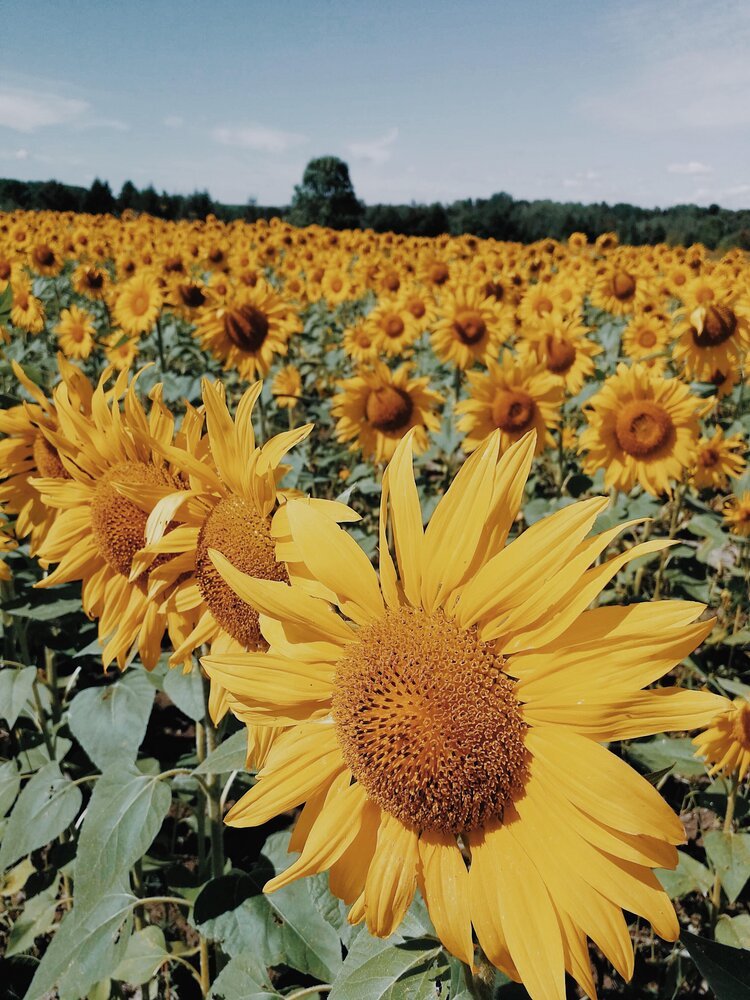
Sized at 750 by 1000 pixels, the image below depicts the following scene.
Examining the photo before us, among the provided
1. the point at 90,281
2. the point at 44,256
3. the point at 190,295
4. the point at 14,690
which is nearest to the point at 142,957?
the point at 14,690

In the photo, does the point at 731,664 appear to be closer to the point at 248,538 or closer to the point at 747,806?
the point at 747,806

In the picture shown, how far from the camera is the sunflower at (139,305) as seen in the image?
8367 millimetres

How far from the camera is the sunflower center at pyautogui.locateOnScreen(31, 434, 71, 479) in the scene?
2.89m

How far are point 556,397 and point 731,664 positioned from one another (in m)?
→ 2.13

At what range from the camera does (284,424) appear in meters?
8.63

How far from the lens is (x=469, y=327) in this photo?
6.64 metres

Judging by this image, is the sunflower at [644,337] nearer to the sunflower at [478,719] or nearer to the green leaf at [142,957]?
the green leaf at [142,957]

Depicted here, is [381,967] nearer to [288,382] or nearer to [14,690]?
[14,690]

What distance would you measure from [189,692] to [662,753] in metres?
2.22

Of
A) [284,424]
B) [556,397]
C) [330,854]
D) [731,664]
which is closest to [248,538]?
[330,854]

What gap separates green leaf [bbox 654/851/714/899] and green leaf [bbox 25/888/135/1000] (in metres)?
1.99

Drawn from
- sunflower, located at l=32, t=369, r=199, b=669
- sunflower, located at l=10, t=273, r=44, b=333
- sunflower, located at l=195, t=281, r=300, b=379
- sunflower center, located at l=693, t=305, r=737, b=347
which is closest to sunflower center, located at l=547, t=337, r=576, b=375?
sunflower center, located at l=693, t=305, r=737, b=347

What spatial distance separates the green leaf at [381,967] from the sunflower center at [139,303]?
825 cm

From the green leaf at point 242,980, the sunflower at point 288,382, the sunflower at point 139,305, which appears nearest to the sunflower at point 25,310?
the sunflower at point 139,305
